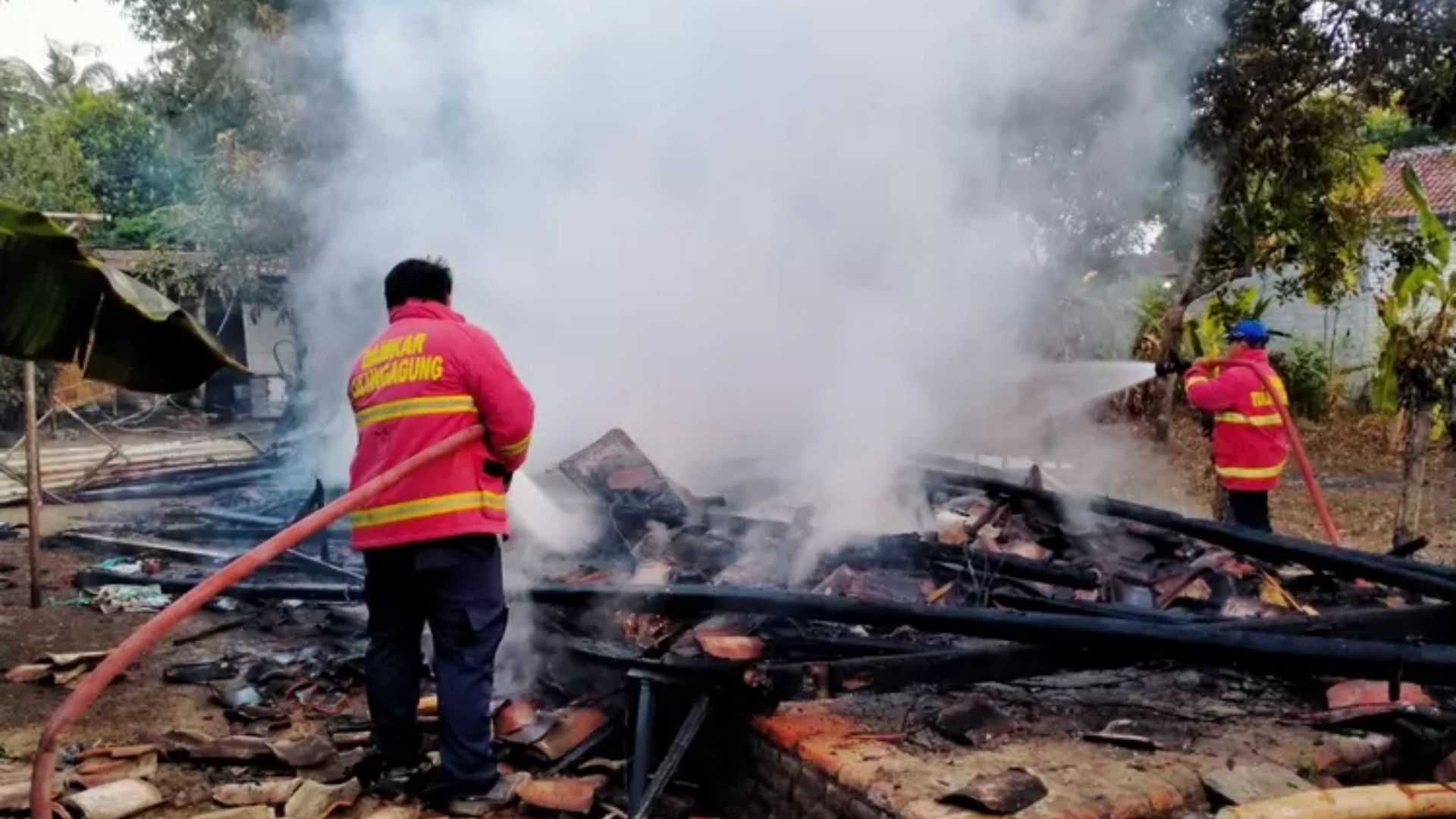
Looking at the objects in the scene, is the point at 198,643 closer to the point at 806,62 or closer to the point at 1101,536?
the point at 1101,536

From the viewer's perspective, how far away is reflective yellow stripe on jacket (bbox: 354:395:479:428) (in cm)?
348

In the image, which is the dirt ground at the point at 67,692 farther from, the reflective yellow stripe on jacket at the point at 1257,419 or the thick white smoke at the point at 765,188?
the reflective yellow stripe on jacket at the point at 1257,419

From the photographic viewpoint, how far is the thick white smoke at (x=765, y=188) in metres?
7.32

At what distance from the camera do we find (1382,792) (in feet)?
10.3

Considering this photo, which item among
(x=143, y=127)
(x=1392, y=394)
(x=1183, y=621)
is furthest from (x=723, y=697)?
(x=143, y=127)

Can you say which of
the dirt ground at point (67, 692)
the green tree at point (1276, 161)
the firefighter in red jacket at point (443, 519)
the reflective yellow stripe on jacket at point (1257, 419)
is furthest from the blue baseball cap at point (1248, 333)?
the dirt ground at point (67, 692)

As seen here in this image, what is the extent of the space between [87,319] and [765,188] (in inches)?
197

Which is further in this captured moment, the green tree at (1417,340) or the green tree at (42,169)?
the green tree at (42,169)

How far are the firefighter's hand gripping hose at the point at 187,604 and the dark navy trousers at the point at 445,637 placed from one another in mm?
319

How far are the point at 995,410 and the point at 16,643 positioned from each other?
7.57 m

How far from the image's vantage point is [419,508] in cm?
344

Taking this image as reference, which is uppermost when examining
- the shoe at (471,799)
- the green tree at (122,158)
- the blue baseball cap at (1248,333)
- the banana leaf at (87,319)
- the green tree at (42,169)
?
the green tree at (122,158)

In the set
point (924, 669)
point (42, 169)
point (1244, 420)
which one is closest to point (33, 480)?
point (924, 669)

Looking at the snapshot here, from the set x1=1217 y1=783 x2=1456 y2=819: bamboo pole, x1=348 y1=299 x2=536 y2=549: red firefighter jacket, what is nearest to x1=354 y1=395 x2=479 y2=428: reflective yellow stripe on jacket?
x1=348 y1=299 x2=536 y2=549: red firefighter jacket
